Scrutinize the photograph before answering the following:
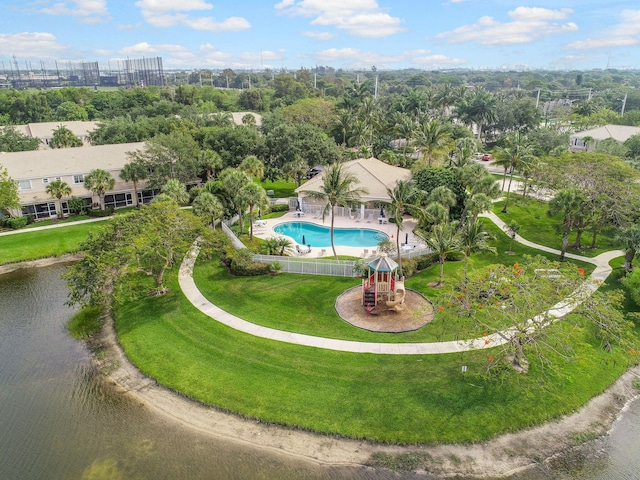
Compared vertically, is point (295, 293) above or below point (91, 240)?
below

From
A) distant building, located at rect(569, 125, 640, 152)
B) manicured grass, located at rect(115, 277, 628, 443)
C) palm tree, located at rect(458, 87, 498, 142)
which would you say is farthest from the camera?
palm tree, located at rect(458, 87, 498, 142)

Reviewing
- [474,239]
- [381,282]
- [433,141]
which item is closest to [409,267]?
[474,239]

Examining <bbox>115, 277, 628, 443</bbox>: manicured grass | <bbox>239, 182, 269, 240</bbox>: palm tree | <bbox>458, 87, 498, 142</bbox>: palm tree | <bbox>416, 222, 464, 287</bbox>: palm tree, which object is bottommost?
<bbox>115, 277, 628, 443</bbox>: manicured grass

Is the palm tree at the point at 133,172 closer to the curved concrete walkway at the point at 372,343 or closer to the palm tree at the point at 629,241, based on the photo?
the curved concrete walkway at the point at 372,343

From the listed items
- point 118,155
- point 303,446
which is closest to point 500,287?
point 303,446

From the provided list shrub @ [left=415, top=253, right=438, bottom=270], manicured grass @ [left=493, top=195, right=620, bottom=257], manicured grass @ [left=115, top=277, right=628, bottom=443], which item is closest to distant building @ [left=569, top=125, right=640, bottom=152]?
manicured grass @ [left=493, top=195, right=620, bottom=257]

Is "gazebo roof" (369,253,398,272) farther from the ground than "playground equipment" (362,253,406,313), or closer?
farther from the ground

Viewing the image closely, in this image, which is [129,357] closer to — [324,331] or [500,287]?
[324,331]

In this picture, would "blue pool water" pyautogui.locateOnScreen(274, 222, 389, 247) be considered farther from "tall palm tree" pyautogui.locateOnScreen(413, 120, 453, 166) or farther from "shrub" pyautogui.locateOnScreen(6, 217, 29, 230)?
"shrub" pyautogui.locateOnScreen(6, 217, 29, 230)
